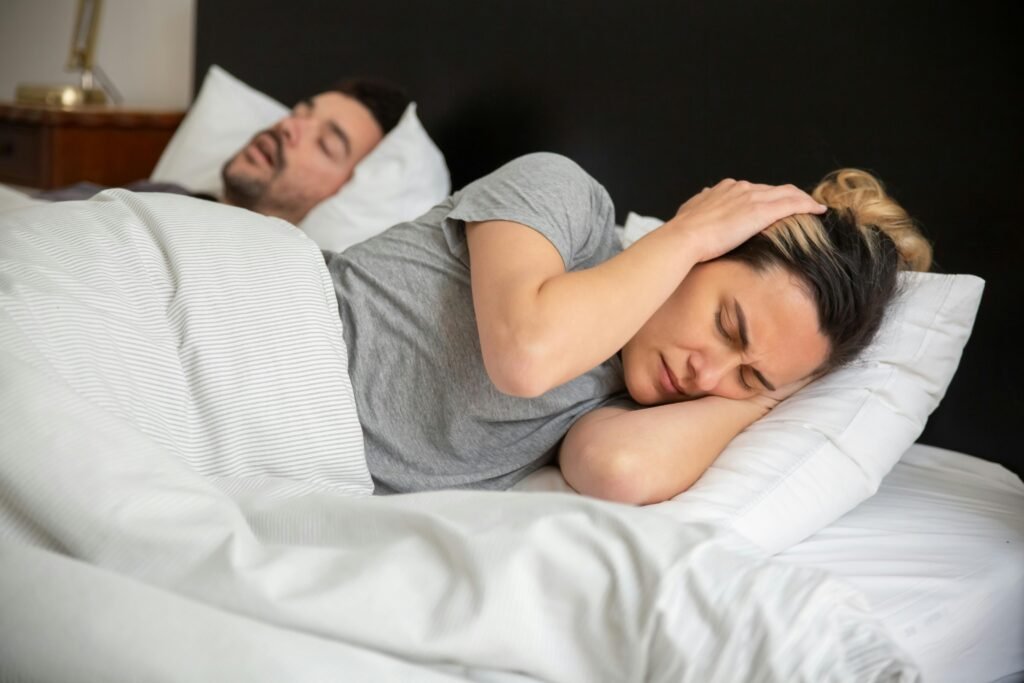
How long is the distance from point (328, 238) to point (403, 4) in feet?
1.83

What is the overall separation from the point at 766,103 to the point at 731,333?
57cm

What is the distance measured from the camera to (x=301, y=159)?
7.24 feet

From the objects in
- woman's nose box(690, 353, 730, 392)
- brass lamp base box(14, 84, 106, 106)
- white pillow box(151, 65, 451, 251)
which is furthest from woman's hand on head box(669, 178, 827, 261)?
→ brass lamp base box(14, 84, 106, 106)

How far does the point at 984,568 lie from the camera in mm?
1078

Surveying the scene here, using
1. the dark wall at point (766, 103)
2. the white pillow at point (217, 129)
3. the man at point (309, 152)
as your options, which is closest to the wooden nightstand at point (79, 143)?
the white pillow at point (217, 129)

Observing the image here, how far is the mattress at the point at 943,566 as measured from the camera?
3.25 feet

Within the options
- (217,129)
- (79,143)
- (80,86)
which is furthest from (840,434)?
(80,86)

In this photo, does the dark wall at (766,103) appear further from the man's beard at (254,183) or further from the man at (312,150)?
the man's beard at (254,183)

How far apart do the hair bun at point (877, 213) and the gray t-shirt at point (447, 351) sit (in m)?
0.30

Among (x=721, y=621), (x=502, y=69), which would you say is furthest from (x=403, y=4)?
(x=721, y=621)

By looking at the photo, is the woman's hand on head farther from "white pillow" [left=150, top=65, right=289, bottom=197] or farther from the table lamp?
the table lamp

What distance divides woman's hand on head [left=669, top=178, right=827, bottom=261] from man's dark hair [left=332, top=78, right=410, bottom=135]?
1141 millimetres

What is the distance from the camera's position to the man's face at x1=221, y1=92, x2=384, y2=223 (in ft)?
7.21

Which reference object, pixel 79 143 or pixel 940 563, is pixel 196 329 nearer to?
pixel 940 563
